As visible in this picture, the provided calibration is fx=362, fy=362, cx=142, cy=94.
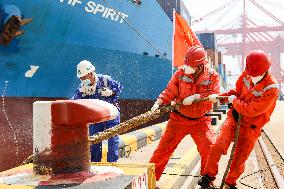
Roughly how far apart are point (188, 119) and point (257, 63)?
109 centimetres

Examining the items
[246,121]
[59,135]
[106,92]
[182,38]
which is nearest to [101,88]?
[106,92]

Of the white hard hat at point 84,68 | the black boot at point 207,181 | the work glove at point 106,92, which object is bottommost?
the black boot at point 207,181

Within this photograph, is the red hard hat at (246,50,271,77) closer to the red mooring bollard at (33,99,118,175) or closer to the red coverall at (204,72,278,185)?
the red coverall at (204,72,278,185)

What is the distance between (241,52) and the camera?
93.2 meters

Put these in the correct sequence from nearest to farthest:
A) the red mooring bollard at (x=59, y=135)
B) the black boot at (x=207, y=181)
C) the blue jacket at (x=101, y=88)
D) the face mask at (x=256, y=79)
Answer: the red mooring bollard at (x=59, y=135) → the face mask at (x=256, y=79) → the black boot at (x=207, y=181) → the blue jacket at (x=101, y=88)

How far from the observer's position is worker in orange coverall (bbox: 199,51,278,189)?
4031 mm

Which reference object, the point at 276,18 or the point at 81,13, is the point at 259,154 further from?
the point at 276,18

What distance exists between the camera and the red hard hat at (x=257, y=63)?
4074 millimetres

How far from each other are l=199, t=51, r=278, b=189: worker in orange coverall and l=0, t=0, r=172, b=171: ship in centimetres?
451

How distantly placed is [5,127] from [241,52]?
3594 inches

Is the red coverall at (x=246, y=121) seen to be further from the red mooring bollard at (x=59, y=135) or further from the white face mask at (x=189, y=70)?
the red mooring bollard at (x=59, y=135)

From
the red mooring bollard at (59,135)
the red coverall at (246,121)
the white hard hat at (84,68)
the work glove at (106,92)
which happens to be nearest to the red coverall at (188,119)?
the red coverall at (246,121)

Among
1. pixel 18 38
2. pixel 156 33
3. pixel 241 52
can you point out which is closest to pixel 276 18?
pixel 241 52

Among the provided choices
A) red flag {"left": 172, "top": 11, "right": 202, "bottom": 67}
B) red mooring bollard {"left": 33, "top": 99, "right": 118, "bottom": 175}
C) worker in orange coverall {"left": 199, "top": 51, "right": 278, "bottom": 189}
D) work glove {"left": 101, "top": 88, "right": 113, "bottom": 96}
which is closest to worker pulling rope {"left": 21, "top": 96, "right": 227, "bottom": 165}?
worker in orange coverall {"left": 199, "top": 51, "right": 278, "bottom": 189}
